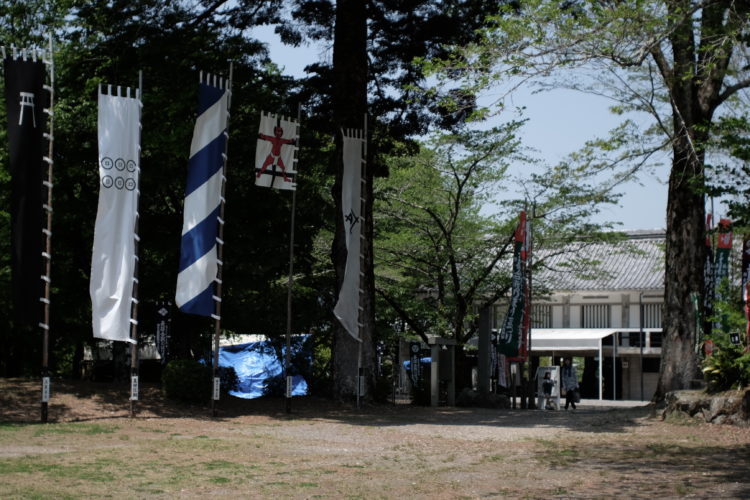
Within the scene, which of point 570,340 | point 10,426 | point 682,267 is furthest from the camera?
point 570,340

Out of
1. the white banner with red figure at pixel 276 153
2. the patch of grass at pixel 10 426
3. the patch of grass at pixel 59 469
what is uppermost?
the white banner with red figure at pixel 276 153

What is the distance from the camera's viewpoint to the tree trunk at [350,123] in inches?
819

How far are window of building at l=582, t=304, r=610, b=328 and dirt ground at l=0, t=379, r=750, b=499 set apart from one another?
1096 inches

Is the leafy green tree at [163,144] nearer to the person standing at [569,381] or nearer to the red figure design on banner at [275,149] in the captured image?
the red figure design on banner at [275,149]

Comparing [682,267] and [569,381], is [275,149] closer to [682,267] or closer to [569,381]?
[682,267]

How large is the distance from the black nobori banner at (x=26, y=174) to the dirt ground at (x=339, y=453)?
2.12m

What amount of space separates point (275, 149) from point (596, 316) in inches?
1232

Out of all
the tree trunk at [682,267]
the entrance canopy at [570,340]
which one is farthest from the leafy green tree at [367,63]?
the entrance canopy at [570,340]

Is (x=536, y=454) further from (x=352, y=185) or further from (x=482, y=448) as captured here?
(x=352, y=185)

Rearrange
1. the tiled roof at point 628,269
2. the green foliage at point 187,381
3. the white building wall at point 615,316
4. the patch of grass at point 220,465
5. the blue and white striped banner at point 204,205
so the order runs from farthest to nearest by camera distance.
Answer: the white building wall at point 615,316
the tiled roof at point 628,269
the green foliage at point 187,381
the blue and white striped banner at point 204,205
the patch of grass at point 220,465

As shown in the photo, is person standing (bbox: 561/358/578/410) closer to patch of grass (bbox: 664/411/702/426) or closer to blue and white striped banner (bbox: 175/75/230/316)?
patch of grass (bbox: 664/411/702/426)

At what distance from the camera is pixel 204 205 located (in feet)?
57.6

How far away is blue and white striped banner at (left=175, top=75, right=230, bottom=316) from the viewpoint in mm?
17344

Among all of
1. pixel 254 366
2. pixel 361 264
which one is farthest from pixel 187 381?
pixel 254 366
